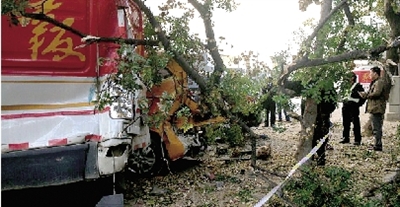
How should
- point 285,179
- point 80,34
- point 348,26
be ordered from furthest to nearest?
point 348,26 → point 285,179 → point 80,34

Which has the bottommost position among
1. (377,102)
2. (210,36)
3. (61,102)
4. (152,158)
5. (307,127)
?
(152,158)

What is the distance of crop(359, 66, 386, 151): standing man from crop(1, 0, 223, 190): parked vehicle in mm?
5286

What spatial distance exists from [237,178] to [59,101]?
10.8 ft

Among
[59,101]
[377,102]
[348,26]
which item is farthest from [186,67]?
[377,102]

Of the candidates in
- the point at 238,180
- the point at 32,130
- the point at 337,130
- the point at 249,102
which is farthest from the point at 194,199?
the point at 337,130

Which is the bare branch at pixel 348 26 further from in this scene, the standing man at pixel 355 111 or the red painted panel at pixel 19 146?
the standing man at pixel 355 111

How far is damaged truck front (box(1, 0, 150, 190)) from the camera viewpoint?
148 inches

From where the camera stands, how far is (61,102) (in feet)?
13.2

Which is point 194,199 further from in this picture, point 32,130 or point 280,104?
point 32,130

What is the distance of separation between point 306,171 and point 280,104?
75 cm

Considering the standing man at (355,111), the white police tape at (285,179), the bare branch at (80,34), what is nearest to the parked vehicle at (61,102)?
the bare branch at (80,34)

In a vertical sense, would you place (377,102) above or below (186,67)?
below

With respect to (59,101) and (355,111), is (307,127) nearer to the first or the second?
(59,101)

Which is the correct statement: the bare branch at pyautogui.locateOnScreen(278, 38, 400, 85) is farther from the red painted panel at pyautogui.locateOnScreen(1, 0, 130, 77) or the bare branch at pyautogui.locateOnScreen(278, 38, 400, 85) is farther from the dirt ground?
the red painted panel at pyautogui.locateOnScreen(1, 0, 130, 77)
